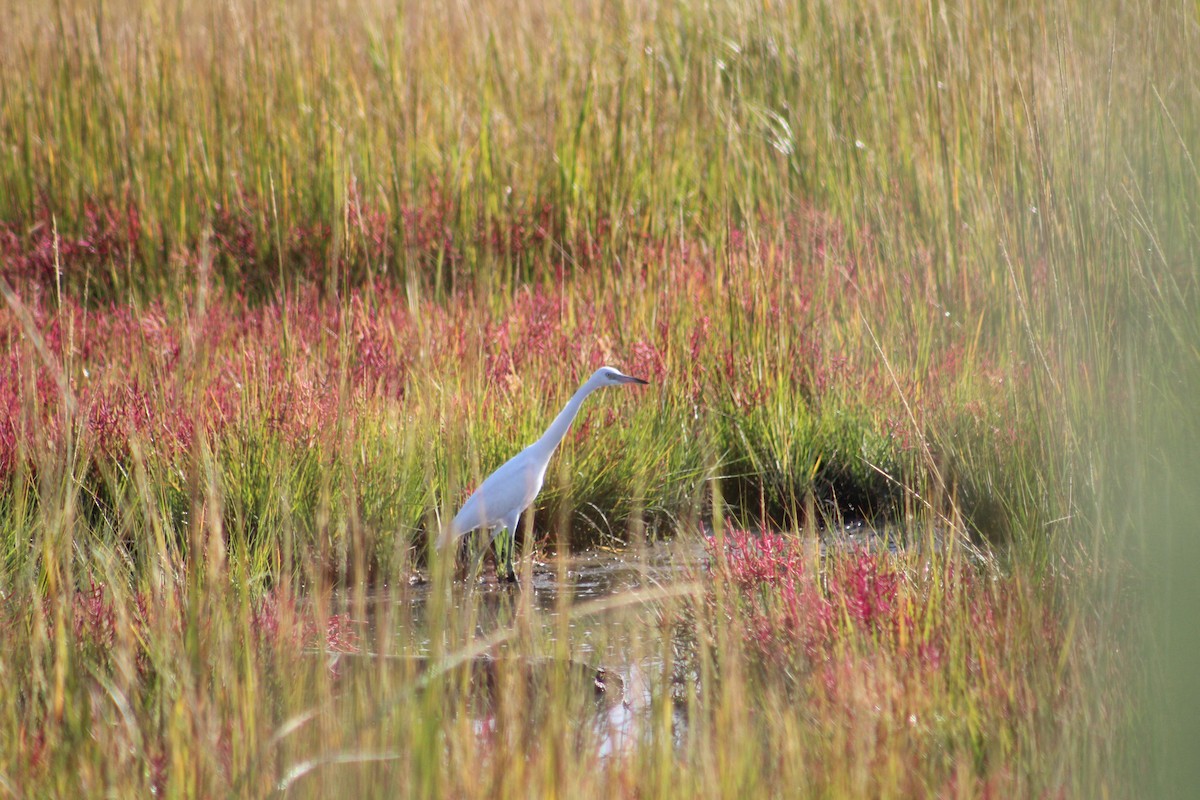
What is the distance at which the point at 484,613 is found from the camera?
3.54m

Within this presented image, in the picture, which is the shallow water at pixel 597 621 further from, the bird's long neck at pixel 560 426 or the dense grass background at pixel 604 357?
the bird's long neck at pixel 560 426

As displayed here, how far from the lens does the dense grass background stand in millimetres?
2146

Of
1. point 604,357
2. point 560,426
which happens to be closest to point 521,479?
point 560,426

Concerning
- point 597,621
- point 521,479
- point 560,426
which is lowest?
point 597,621

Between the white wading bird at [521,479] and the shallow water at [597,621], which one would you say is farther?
the white wading bird at [521,479]

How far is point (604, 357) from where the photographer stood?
446cm

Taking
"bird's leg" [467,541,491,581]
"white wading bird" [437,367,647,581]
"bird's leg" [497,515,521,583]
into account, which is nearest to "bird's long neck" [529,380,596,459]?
"white wading bird" [437,367,647,581]

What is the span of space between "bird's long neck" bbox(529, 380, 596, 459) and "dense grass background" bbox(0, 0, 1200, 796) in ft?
0.94

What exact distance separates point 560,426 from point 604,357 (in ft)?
3.52

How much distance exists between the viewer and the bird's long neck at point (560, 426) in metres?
3.41

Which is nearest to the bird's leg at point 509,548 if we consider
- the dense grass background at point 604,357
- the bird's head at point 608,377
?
the dense grass background at point 604,357

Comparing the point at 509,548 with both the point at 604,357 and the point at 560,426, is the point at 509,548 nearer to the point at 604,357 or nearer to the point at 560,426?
the point at 560,426

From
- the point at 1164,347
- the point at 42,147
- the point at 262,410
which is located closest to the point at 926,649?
the point at 1164,347

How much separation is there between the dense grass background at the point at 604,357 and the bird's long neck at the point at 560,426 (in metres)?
0.29
